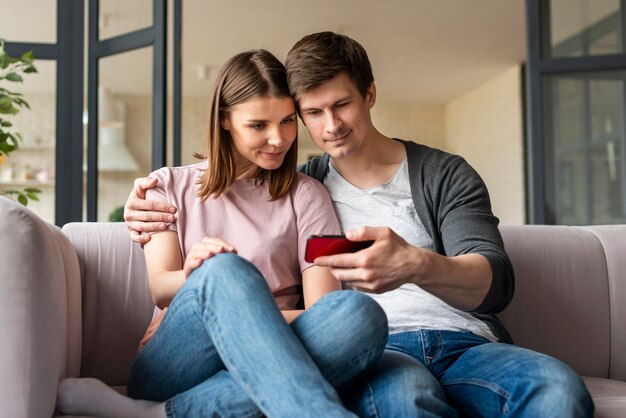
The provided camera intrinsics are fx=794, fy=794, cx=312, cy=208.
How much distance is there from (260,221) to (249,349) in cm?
57

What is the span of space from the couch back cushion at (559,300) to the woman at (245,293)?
0.61 m

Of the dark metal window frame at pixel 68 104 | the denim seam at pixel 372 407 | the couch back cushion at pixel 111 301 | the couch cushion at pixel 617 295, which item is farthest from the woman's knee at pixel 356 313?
the dark metal window frame at pixel 68 104

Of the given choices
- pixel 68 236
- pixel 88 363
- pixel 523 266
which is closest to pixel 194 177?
pixel 68 236

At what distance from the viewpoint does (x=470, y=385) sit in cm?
149

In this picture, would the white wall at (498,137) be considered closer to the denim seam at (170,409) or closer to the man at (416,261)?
the man at (416,261)

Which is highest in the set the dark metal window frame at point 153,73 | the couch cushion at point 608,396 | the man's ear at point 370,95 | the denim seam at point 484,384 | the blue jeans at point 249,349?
the dark metal window frame at point 153,73

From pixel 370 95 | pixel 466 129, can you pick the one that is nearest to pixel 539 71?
pixel 370 95

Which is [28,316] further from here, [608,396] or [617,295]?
[617,295]

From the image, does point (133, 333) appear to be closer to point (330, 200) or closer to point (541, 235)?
point (330, 200)

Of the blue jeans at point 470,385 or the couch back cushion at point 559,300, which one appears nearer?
the blue jeans at point 470,385

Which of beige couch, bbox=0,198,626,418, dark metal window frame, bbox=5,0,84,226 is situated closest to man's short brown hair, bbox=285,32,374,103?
beige couch, bbox=0,198,626,418

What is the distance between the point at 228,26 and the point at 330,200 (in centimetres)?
521

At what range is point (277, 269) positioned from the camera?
1.77m

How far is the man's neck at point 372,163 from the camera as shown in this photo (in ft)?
6.19
